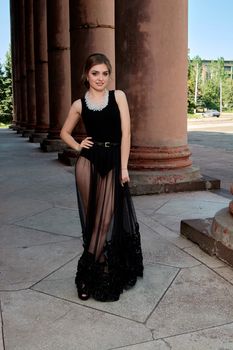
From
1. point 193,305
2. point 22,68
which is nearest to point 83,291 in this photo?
point 193,305

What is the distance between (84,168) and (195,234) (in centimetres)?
182

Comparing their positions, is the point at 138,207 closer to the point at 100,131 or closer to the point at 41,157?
the point at 100,131

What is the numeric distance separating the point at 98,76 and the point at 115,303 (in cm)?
174

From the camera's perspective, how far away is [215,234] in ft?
14.5

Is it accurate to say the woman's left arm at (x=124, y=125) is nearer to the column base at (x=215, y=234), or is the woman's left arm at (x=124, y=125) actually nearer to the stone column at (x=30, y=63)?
the column base at (x=215, y=234)

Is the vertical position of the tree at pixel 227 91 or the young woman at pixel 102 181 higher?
the tree at pixel 227 91

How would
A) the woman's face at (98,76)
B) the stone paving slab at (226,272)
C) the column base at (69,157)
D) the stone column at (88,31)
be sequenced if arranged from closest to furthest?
the woman's face at (98,76) < the stone paving slab at (226,272) < the stone column at (88,31) < the column base at (69,157)

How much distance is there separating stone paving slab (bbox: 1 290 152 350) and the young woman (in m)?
0.26

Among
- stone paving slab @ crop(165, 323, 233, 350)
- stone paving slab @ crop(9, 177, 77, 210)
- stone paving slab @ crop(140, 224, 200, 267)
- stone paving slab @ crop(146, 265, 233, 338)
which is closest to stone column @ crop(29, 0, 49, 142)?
stone paving slab @ crop(9, 177, 77, 210)

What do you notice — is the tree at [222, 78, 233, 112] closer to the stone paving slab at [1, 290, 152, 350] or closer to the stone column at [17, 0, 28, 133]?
the stone column at [17, 0, 28, 133]

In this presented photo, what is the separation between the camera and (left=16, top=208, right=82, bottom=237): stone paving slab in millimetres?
5348

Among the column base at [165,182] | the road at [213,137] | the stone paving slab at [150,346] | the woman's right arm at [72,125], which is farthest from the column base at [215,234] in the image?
the road at [213,137]

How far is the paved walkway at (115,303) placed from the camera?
2848 mm

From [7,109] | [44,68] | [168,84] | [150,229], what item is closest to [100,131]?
[150,229]
